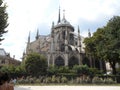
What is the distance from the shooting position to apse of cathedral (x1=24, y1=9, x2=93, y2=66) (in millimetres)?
72688

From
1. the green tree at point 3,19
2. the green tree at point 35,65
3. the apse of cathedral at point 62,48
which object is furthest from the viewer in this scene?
the apse of cathedral at point 62,48

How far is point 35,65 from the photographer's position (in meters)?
46.9

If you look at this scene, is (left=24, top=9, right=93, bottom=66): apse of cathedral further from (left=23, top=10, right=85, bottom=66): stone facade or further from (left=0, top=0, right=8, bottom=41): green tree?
(left=0, top=0, right=8, bottom=41): green tree

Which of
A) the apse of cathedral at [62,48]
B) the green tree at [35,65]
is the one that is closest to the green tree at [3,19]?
the green tree at [35,65]

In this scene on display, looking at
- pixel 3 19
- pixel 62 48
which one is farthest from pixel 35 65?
pixel 62 48

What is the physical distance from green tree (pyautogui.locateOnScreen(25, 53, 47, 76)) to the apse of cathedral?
2261cm

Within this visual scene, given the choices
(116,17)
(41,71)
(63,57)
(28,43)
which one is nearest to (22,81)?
(41,71)

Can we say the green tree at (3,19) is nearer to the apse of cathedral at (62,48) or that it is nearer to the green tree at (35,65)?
the green tree at (35,65)

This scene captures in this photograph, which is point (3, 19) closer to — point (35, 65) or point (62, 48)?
point (35, 65)

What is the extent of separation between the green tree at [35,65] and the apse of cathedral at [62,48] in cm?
2261

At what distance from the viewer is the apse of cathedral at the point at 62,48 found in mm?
72688

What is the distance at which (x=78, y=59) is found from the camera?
73.3 meters

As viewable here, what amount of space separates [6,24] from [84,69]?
35.5 metres

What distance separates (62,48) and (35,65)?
33975mm
